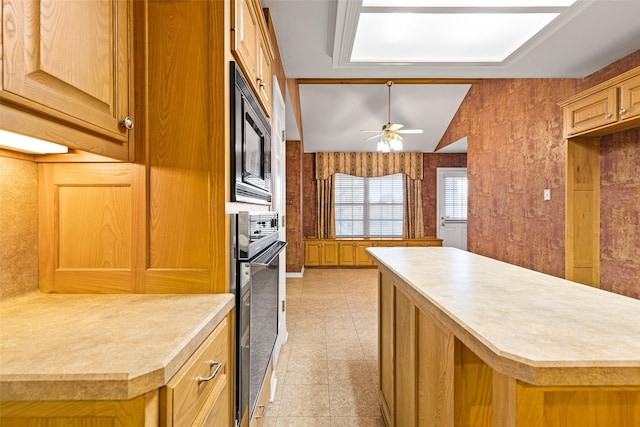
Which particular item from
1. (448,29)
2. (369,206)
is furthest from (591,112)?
(369,206)

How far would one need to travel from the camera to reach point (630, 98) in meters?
2.34

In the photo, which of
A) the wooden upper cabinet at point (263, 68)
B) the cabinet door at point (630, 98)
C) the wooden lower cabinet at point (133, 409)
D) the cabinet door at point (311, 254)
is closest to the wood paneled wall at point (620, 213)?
the cabinet door at point (630, 98)

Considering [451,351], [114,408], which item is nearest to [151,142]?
[114,408]

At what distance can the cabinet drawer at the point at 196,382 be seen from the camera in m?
0.69

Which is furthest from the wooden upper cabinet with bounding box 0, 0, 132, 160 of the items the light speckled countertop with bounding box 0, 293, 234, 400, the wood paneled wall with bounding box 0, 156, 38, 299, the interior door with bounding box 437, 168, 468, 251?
the interior door with bounding box 437, 168, 468, 251

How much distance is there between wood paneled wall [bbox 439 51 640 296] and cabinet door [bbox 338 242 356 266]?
7.55 ft

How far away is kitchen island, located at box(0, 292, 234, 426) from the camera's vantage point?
0.61 meters

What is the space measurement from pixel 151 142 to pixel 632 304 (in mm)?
1642

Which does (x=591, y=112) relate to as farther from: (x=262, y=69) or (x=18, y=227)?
(x=18, y=227)

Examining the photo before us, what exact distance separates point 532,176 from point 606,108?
1368 millimetres

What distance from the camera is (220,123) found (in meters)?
1.16

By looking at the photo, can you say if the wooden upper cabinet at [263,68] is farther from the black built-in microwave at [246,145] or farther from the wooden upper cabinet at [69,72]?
the wooden upper cabinet at [69,72]

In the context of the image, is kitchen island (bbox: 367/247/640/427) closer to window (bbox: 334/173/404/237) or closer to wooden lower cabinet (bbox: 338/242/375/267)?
wooden lower cabinet (bbox: 338/242/375/267)

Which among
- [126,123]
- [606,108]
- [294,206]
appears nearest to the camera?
[126,123]
